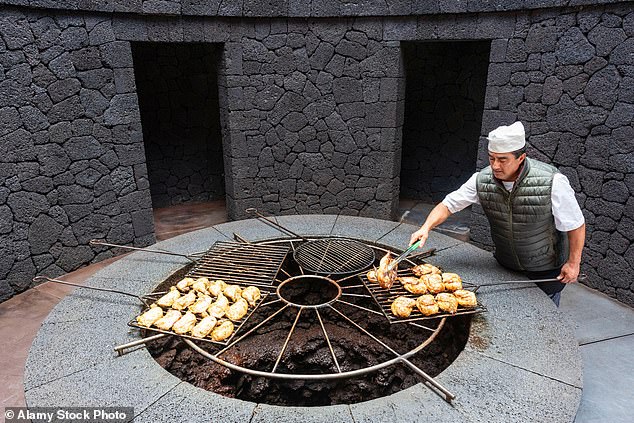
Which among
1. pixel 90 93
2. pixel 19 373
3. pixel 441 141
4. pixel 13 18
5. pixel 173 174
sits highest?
pixel 13 18

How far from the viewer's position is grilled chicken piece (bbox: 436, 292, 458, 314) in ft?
7.85

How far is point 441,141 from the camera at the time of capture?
24.4ft

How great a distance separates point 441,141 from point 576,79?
3104mm

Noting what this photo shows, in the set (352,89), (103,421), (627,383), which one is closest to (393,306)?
(103,421)

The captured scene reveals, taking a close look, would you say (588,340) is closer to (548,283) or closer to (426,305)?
(548,283)

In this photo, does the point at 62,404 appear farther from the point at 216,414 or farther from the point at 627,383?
the point at 627,383

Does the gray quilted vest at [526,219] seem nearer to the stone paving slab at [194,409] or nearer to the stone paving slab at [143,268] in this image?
the stone paving slab at [194,409]

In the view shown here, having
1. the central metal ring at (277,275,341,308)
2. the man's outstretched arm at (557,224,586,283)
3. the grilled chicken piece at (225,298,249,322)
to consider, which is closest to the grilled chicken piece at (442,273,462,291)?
the man's outstretched arm at (557,224,586,283)

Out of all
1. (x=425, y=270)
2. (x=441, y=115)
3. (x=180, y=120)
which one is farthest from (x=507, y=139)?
(x=180, y=120)

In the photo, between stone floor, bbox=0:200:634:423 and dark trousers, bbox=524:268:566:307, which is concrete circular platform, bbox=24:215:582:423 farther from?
stone floor, bbox=0:200:634:423

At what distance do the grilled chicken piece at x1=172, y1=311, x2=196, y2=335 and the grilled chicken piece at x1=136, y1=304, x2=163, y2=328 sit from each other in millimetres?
128

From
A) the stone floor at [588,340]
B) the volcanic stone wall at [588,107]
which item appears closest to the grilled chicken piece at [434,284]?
the stone floor at [588,340]

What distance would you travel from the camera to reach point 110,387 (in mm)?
1902

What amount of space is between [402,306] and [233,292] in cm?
98
